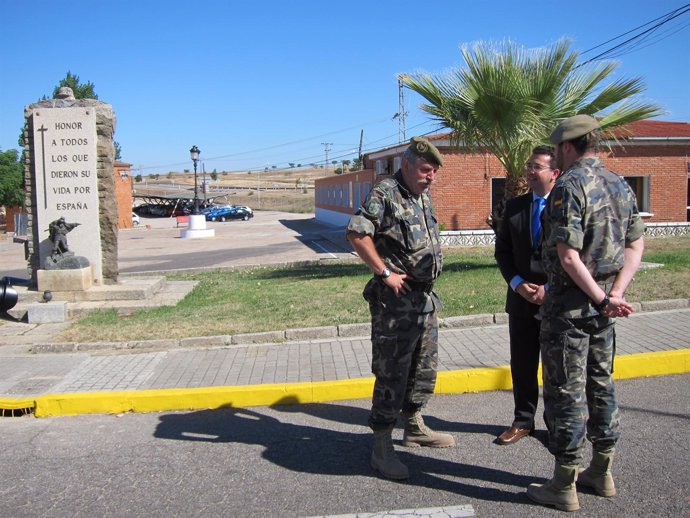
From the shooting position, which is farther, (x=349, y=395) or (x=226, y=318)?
(x=226, y=318)

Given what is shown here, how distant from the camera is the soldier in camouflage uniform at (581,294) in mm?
3135

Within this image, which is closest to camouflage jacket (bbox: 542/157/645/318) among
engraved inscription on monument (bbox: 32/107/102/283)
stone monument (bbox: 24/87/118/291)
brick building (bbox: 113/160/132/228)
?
stone monument (bbox: 24/87/118/291)

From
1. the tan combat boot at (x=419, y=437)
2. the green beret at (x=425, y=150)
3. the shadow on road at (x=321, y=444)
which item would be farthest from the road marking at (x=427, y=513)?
the green beret at (x=425, y=150)

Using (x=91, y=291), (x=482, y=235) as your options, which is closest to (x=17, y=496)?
(x=91, y=291)

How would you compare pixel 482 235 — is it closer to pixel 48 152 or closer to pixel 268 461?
pixel 48 152

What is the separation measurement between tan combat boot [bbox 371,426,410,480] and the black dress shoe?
2.66 feet

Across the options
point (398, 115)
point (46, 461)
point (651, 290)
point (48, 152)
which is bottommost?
point (46, 461)

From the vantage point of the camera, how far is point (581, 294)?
3178 mm

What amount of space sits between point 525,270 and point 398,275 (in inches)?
38.6

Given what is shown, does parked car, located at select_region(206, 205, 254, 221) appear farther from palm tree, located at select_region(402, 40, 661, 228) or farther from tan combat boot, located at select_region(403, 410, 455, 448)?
tan combat boot, located at select_region(403, 410, 455, 448)

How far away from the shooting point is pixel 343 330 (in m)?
7.29

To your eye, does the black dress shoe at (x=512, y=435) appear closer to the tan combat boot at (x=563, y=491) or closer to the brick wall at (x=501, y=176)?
the tan combat boot at (x=563, y=491)

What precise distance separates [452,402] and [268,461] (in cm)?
176

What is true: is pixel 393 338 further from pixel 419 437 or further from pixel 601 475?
pixel 601 475
